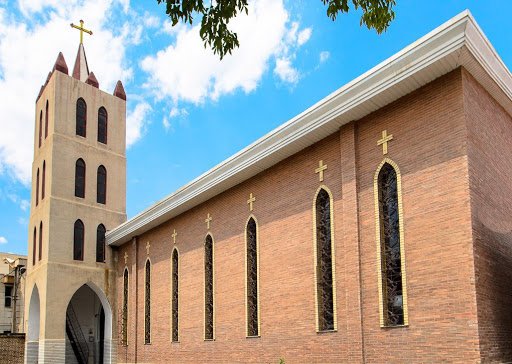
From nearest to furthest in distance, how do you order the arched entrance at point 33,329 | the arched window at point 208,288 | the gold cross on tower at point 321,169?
1. the gold cross on tower at point 321,169
2. the arched window at point 208,288
3. the arched entrance at point 33,329

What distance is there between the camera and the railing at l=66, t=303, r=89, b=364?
2642cm

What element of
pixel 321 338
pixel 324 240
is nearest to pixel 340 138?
pixel 324 240

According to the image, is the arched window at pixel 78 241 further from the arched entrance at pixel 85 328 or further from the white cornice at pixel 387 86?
the white cornice at pixel 387 86

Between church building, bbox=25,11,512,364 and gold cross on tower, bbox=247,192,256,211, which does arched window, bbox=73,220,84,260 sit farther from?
gold cross on tower, bbox=247,192,256,211

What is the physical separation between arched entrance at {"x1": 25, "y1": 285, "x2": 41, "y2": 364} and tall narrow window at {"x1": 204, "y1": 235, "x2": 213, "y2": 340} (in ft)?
31.6

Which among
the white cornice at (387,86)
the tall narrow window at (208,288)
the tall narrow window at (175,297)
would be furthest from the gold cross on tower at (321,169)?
the tall narrow window at (175,297)

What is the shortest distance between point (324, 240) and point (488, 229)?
385 cm

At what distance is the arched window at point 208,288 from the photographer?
58.9ft

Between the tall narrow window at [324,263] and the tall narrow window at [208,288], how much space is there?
532cm

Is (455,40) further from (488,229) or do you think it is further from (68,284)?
(68,284)

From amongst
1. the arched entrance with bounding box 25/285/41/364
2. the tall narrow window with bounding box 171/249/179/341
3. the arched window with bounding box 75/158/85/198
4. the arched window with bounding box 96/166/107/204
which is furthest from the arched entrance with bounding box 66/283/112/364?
the tall narrow window with bounding box 171/249/179/341

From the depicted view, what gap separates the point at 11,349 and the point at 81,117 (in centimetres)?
1006

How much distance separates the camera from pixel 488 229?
36.0ft

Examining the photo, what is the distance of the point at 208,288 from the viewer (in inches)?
723
